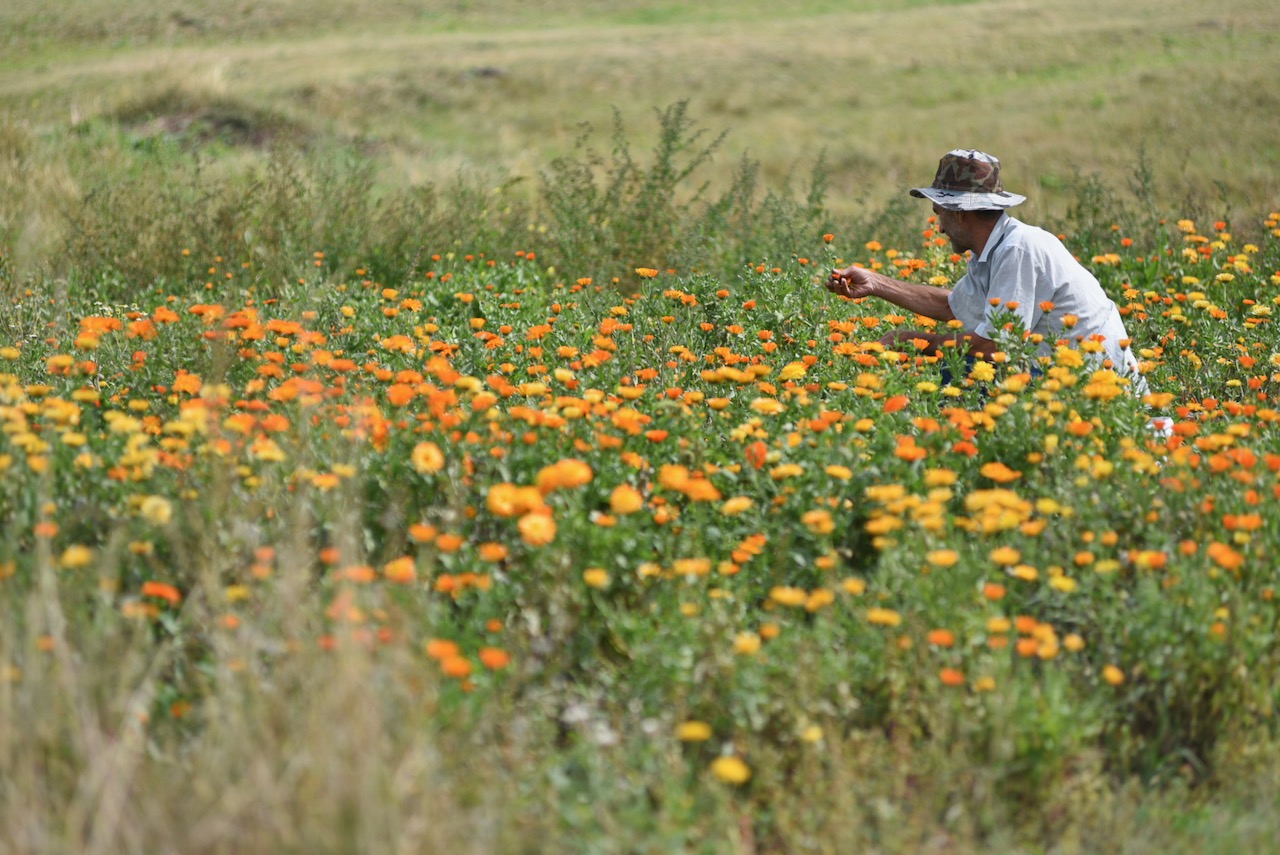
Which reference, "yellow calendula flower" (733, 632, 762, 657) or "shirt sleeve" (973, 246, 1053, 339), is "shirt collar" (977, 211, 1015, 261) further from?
"yellow calendula flower" (733, 632, 762, 657)

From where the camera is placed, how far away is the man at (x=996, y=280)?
4.56m

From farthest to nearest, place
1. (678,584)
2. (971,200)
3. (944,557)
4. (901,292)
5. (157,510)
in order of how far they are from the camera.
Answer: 1. (901,292)
2. (971,200)
3. (678,584)
4. (157,510)
5. (944,557)

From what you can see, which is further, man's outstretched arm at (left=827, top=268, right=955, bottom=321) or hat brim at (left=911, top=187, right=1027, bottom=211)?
man's outstretched arm at (left=827, top=268, right=955, bottom=321)

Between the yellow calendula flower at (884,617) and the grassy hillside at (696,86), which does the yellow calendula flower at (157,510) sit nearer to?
the yellow calendula flower at (884,617)

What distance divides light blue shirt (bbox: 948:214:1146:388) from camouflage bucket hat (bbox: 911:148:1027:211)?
125 mm

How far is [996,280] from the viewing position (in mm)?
4605

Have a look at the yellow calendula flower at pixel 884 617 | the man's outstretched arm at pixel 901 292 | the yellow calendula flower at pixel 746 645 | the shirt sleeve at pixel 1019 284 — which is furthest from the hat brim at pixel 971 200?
the yellow calendula flower at pixel 746 645

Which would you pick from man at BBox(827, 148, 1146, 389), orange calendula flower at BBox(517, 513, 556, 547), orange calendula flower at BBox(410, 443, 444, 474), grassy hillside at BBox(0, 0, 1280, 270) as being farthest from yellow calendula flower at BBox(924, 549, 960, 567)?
grassy hillside at BBox(0, 0, 1280, 270)

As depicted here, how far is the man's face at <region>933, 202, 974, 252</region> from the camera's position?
15.8ft

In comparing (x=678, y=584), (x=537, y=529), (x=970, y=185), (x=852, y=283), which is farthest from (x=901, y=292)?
(x=537, y=529)

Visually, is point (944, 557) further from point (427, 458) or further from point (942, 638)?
point (427, 458)

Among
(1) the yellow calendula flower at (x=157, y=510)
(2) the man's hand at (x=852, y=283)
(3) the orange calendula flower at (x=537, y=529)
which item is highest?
(2) the man's hand at (x=852, y=283)

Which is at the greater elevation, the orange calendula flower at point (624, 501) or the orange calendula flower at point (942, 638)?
the orange calendula flower at point (624, 501)

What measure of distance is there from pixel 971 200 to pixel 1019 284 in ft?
1.28
